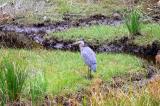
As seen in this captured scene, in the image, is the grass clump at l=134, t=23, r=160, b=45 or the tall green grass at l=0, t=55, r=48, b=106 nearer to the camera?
the tall green grass at l=0, t=55, r=48, b=106

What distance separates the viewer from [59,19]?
60.7 feet

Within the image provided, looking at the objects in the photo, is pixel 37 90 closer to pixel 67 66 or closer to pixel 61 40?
pixel 67 66

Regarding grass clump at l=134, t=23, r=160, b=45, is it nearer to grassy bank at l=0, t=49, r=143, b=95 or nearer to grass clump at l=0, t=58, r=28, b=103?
grassy bank at l=0, t=49, r=143, b=95

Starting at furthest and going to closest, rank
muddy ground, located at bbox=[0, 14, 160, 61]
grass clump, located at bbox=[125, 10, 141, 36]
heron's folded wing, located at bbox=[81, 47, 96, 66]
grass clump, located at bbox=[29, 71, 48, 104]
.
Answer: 1. grass clump, located at bbox=[125, 10, 141, 36]
2. muddy ground, located at bbox=[0, 14, 160, 61]
3. heron's folded wing, located at bbox=[81, 47, 96, 66]
4. grass clump, located at bbox=[29, 71, 48, 104]

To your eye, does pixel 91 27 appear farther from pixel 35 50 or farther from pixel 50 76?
pixel 50 76

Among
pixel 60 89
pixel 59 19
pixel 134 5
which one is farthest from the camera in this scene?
pixel 134 5

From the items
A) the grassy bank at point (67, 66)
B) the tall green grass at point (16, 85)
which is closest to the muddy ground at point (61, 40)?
the grassy bank at point (67, 66)

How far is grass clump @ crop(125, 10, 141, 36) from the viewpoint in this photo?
A: 14.5 metres

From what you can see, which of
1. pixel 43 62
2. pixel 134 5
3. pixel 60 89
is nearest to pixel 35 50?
pixel 43 62

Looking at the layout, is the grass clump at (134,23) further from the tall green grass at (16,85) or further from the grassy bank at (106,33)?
the tall green grass at (16,85)

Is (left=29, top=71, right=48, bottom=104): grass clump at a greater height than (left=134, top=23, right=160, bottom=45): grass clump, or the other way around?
(left=29, top=71, right=48, bottom=104): grass clump

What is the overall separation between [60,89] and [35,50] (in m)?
4.04

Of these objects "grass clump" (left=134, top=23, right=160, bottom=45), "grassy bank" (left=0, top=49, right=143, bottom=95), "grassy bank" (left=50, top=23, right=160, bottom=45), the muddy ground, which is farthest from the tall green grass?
"grassy bank" (left=50, top=23, right=160, bottom=45)

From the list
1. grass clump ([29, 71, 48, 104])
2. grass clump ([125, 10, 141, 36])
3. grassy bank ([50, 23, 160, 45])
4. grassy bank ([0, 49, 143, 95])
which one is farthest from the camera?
grassy bank ([50, 23, 160, 45])
